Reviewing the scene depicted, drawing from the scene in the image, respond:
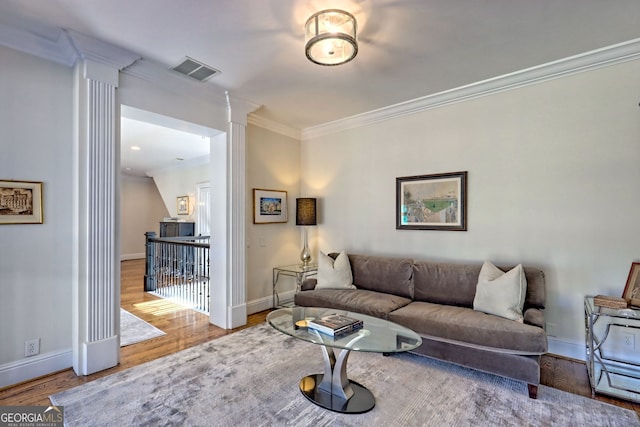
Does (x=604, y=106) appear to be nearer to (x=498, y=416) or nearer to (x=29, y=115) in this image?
(x=498, y=416)

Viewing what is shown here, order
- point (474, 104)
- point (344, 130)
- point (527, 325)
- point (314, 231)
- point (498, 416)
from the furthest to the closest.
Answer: point (314, 231), point (344, 130), point (474, 104), point (527, 325), point (498, 416)

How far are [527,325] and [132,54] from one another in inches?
155

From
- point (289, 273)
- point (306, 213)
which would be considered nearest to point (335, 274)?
point (289, 273)

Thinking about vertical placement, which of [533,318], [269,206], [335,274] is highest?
[269,206]

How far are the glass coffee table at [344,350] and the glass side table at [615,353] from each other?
4.72 feet

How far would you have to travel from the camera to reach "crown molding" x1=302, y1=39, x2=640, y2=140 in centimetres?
264

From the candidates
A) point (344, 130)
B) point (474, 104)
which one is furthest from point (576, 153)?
point (344, 130)

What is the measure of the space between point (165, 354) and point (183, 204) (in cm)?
582

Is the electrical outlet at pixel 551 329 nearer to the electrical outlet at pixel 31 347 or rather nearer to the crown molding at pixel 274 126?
the crown molding at pixel 274 126

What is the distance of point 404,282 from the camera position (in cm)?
347

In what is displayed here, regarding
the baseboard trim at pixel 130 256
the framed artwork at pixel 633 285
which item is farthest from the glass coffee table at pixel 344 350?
the baseboard trim at pixel 130 256

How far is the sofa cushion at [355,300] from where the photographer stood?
9.91ft

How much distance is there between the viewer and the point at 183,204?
818 centimetres

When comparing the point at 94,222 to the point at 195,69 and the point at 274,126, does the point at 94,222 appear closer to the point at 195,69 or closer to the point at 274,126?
the point at 195,69
